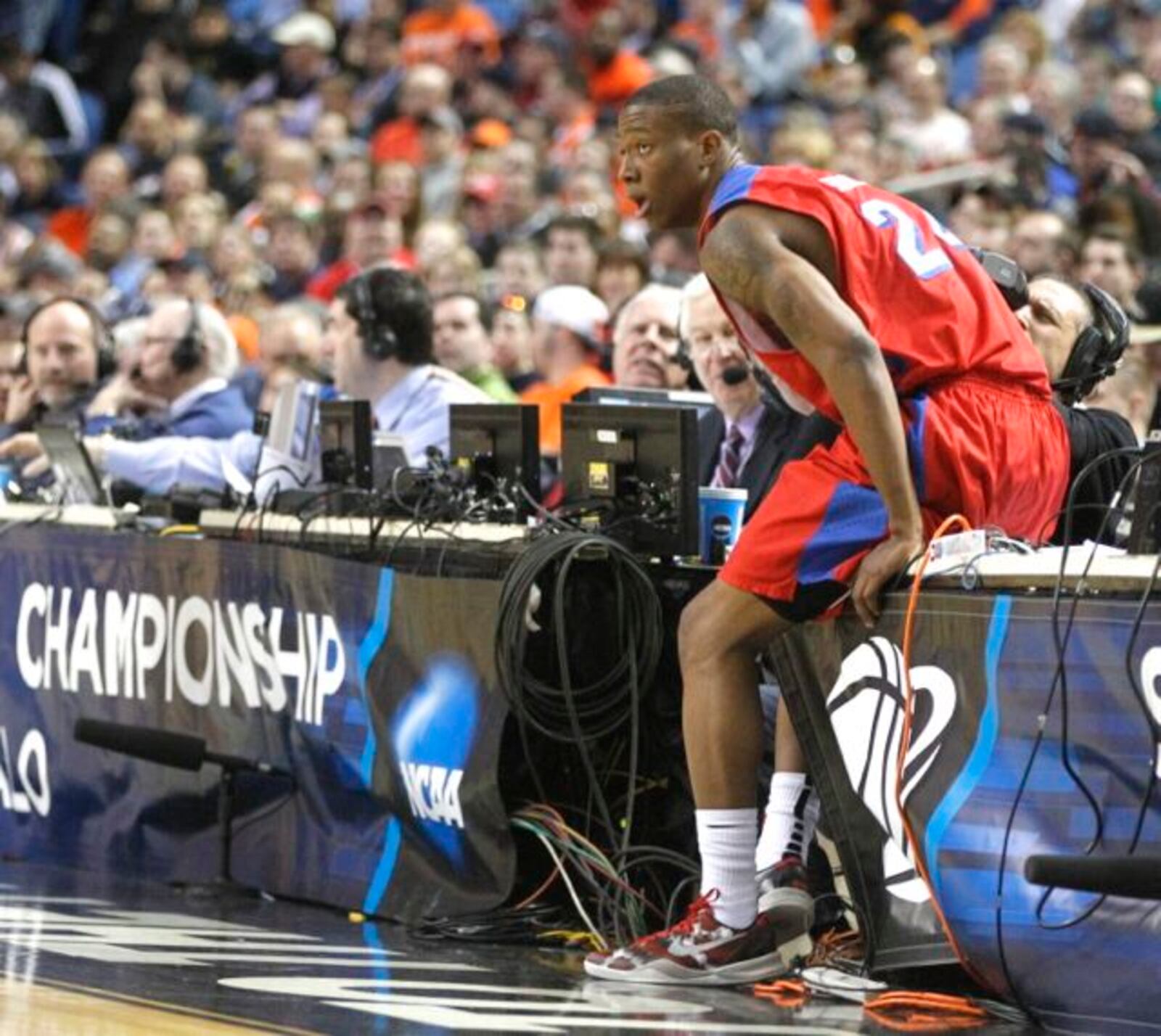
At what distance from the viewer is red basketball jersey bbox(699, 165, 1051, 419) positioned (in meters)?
6.09

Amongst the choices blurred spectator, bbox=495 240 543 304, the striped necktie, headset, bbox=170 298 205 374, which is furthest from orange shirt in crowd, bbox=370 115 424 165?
the striped necktie

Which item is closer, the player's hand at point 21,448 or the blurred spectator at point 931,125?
the player's hand at point 21,448

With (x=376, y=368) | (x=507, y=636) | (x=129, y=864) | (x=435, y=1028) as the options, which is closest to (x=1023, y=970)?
(x=435, y=1028)

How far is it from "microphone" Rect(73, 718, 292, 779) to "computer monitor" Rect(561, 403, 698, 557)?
1.33 m

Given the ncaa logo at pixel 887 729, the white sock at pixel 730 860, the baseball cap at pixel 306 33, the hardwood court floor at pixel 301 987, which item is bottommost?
the hardwood court floor at pixel 301 987

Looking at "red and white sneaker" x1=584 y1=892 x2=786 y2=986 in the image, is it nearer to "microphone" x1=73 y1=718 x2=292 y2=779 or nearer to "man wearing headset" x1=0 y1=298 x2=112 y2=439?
"microphone" x1=73 y1=718 x2=292 y2=779

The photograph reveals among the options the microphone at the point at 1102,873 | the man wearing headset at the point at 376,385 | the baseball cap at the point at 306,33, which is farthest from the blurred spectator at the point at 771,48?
the microphone at the point at 1102,873

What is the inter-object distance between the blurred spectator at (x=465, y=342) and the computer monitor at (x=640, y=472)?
3748 mm

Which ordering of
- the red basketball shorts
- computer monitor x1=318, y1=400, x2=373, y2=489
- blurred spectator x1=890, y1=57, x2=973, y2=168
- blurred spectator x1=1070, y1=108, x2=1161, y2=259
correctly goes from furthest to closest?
blurred spectator x1=890, y1=57, x2=973, y2=168, blurred spectator x1=1070, y1=108, x2=1161, y2=259, computer monitor x1=318, y1=400, x2=373, y2=489, the red basketball shorts

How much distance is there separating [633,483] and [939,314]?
124cm

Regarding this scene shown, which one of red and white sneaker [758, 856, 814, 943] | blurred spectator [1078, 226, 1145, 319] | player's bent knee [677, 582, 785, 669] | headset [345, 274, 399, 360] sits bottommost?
red and white sneaker [758, 856, 814, 943]

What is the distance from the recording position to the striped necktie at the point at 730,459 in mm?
8062

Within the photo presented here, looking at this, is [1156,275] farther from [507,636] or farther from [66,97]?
[66,97]

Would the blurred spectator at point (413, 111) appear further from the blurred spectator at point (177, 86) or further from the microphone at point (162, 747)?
the microphone at point (162, 747)
